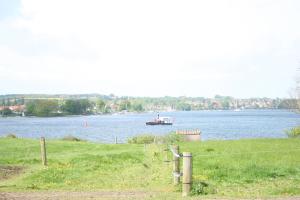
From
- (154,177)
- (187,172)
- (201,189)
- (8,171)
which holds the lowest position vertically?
(8,171)

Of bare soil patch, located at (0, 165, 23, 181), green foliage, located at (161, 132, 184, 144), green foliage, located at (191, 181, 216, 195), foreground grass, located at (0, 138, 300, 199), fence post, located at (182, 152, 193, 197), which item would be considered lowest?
green foliage, located at (161, 132, 184, 144)

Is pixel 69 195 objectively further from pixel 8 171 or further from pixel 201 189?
pixel 8 171

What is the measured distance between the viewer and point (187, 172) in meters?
12.7

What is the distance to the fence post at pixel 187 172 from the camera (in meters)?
12.7

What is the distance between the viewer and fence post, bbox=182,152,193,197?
41.6ft

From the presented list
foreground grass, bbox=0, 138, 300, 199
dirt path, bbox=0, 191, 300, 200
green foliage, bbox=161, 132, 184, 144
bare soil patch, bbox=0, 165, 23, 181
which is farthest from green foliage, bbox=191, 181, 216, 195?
green foliage, bbox=161, 132, 184, 144

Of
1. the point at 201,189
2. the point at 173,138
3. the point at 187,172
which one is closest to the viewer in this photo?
the point at 187,172

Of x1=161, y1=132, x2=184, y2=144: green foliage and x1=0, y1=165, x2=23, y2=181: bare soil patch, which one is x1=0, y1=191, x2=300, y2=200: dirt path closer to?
x1=0, y1=165, x2=23, y2=181: bare soil patch

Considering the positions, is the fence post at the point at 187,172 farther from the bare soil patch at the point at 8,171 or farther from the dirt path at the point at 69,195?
the bare soil patch at the point at 8,171

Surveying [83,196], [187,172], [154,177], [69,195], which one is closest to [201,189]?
[187,172]

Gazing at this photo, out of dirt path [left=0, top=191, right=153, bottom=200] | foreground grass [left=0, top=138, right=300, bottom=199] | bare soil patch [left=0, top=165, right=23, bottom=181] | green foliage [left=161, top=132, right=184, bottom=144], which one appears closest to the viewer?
dirt path [left=0, top=191, right=153, bottom=200]

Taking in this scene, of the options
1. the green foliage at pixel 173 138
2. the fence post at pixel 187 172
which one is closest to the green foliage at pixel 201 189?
the fence post at pixel 187 172

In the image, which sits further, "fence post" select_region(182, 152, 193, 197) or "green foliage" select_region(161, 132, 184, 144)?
"green foliage" select_region(161, 132, 184, 144)

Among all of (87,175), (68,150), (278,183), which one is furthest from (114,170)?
(68,150)
